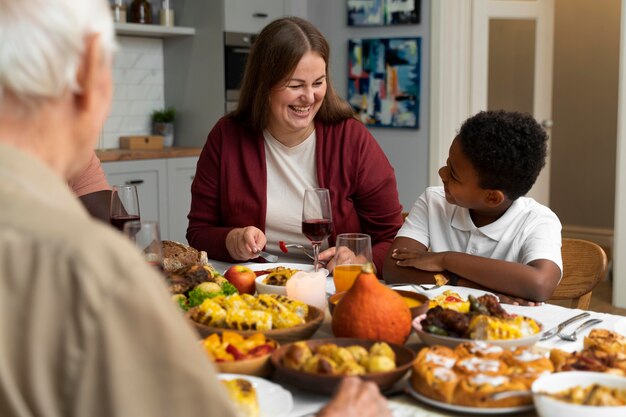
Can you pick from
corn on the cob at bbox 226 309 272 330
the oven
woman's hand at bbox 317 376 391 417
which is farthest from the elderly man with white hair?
the oven

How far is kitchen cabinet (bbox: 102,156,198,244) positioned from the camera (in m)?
4.85

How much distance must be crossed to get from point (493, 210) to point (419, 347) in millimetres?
755

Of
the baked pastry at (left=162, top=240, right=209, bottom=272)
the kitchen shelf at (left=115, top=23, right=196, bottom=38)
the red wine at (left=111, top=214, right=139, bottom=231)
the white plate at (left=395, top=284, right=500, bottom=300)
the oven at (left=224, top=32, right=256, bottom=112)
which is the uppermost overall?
the kitchen shelf at (left=115, top=23, right=196, bottom=38)

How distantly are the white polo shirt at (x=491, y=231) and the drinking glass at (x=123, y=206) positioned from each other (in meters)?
0.78

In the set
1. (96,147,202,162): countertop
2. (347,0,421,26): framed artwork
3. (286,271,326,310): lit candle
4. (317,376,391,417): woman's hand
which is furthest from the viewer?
(347,0,421,26): framed artwork

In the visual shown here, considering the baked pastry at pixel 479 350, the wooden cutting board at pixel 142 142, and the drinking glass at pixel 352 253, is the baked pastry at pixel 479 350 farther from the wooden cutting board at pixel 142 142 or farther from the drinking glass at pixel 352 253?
the wooden cutting board at pixel 142 142

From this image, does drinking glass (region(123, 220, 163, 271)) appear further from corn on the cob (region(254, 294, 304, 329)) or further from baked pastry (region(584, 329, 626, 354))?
baked pastry (region(584, 329, 626, 354))

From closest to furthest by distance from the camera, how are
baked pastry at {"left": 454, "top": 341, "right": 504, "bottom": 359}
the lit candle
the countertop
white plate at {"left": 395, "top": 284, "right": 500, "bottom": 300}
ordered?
1. baked pastry at {"left": 454, "top": 341, "right": 504, "bottom": 359}
2. the lit candle
3. white plate at {"left": 395, "top": 284, "right": 500, "bottom": 300}
4. the countertop

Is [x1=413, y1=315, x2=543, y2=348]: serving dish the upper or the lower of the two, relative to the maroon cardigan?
lower

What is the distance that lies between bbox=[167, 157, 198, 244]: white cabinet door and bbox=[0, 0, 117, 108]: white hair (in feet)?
14.2

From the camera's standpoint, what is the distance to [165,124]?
18.2ft

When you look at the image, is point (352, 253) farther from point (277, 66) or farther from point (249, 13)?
point (249, 13)

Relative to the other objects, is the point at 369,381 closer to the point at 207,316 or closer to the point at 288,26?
the point at 207,316

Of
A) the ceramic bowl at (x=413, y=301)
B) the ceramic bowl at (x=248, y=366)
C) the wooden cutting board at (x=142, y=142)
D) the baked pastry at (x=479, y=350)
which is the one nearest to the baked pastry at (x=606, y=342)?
the baked pastry at (x=479, y=350)
